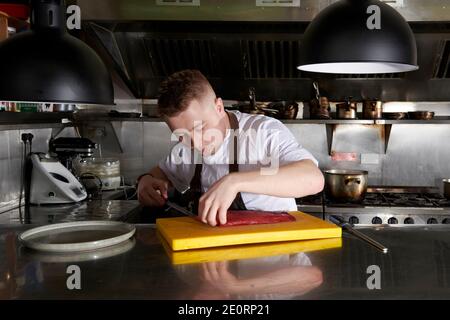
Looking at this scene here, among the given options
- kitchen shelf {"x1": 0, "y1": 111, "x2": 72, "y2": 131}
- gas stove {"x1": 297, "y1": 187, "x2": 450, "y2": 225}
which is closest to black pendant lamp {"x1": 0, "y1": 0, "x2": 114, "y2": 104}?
kitchen shelf {"x1": 0, "y1": 111, "x2": 72, "y2": 131}

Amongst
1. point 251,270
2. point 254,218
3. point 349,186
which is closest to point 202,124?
point 254,218

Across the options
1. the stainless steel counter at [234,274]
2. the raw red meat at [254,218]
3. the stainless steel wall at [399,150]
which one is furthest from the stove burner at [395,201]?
the stainless steel counter at [234,274]

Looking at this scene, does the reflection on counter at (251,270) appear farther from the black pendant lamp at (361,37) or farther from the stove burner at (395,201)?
the stove burner at (395,201)

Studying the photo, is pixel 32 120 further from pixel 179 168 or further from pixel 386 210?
pixel 386 210

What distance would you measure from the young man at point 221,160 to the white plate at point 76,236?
291mm

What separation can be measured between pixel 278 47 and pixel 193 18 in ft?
2.66

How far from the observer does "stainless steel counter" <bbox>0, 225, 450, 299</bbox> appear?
1.08m

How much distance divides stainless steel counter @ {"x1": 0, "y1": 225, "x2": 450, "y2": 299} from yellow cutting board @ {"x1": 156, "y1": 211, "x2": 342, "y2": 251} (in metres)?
0.05

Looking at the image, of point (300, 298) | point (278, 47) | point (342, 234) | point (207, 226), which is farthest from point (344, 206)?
point (300, 298)

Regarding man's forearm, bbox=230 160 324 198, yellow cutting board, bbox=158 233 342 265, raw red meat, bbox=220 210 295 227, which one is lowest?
yellow cutting board, bbox=158 233 342 265

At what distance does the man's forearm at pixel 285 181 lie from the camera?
5.15 feet

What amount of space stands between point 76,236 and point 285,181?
0.74 m

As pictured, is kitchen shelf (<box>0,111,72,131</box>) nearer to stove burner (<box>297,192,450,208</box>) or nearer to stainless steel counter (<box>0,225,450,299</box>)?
stainless steel counter (<box>0,225,450,299</box>)
